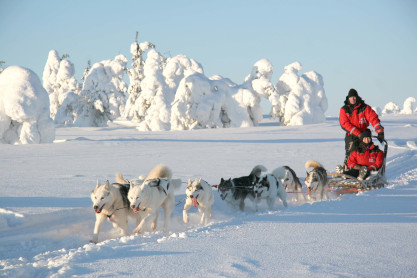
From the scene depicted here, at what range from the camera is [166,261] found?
10.7 ft

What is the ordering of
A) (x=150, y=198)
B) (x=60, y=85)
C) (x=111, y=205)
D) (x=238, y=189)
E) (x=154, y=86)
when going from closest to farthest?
(x=111, y=205) < (x=150, y=198) < (x=238, y=189) < (x=154, y=86) < (x=60, y=85)

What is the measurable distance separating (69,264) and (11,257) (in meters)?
1.50

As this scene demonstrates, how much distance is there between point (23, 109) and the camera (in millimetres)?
15945

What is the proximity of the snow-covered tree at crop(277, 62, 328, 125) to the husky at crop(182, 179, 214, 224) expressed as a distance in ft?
106

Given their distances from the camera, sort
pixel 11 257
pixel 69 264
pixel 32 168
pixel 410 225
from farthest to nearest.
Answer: pixel 32 168 < pixel 410 225 < pixel 11 257 < pixel 69 264

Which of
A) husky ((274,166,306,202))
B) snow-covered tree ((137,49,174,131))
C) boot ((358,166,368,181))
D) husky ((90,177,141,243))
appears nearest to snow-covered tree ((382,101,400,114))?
snow-covered tree ((137,49,174,131))

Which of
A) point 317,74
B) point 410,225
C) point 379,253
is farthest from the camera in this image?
point 317,74

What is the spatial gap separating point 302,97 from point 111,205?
35281mm

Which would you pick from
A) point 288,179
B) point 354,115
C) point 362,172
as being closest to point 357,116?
point 354,115

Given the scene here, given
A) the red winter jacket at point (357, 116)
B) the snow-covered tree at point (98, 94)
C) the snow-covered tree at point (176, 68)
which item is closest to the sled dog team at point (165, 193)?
the red winter jacket at point (357, 116)

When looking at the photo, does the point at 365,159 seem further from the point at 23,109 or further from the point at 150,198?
the point at 23,109

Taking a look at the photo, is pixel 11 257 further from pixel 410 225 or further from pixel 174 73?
pixel 174 73

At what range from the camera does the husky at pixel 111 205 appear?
15.9 ft

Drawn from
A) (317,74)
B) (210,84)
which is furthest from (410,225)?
(317,74)
